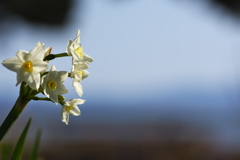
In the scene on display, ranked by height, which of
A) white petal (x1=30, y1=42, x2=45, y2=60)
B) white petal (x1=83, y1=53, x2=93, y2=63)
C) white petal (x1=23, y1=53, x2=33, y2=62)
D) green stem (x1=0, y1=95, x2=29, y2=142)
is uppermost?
white petal (x1=83, y1=53, x2=93, y2=63)

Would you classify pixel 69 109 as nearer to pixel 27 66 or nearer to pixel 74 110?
pixel 74 110

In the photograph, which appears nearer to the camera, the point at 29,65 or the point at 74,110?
the point at 29,65

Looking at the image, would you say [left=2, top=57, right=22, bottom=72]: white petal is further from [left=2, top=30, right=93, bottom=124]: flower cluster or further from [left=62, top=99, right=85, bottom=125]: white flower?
[left=62, top=99, right=85, bottom=125]: white flower

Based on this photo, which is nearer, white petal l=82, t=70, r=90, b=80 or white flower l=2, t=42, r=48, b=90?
white flower l=2, t=42, r=48, b=90

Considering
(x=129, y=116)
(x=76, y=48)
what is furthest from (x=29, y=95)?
(x=129, y=116)

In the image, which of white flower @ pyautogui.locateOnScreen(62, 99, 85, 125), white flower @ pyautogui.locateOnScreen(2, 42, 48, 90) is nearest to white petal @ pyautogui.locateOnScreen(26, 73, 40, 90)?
white flower @ pyautogui.locateOnScreen(2, 42, 48, 90)

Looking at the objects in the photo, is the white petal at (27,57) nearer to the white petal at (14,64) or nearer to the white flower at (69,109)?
the white petal at (14,64)

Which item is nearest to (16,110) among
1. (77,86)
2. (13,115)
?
(13,115)
